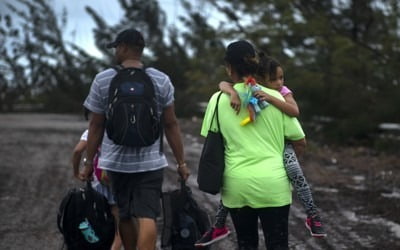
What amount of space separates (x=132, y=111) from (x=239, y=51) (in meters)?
0.91

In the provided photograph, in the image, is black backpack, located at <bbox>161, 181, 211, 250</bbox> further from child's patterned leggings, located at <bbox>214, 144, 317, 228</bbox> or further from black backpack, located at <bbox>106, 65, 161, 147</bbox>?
child's patterned leggings, located at <bbox>214, 144, 317, 228</bbox>

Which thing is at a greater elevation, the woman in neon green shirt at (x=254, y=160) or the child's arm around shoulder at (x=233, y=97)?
the child's arm around shoulder at (x=233, y=97)

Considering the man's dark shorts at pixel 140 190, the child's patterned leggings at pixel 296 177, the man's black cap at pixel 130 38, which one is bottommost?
the man's dark shorts at pixel 140 190

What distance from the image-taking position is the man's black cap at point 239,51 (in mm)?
4762

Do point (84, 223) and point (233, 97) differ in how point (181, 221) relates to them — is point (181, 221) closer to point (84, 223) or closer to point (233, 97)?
point (84, 223)

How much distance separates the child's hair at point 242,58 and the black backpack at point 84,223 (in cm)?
168

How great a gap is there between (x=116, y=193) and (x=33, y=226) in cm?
269

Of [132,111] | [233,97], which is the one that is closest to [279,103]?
[233,97]

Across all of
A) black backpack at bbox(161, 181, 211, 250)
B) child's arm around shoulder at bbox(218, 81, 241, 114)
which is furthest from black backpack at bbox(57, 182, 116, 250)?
child's arm around shoulder at bbox(218, 81, 241, 114)

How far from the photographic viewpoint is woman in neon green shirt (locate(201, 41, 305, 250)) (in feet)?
15.3

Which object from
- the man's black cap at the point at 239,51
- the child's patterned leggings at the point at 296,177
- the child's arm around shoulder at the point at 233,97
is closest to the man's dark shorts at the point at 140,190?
the child's patterned leggings at the point at 296,177

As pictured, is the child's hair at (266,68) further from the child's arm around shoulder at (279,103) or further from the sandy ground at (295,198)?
the sandy ground at (295,198)

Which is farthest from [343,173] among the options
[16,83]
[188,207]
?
[16,83]

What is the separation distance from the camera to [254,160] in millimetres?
4680
